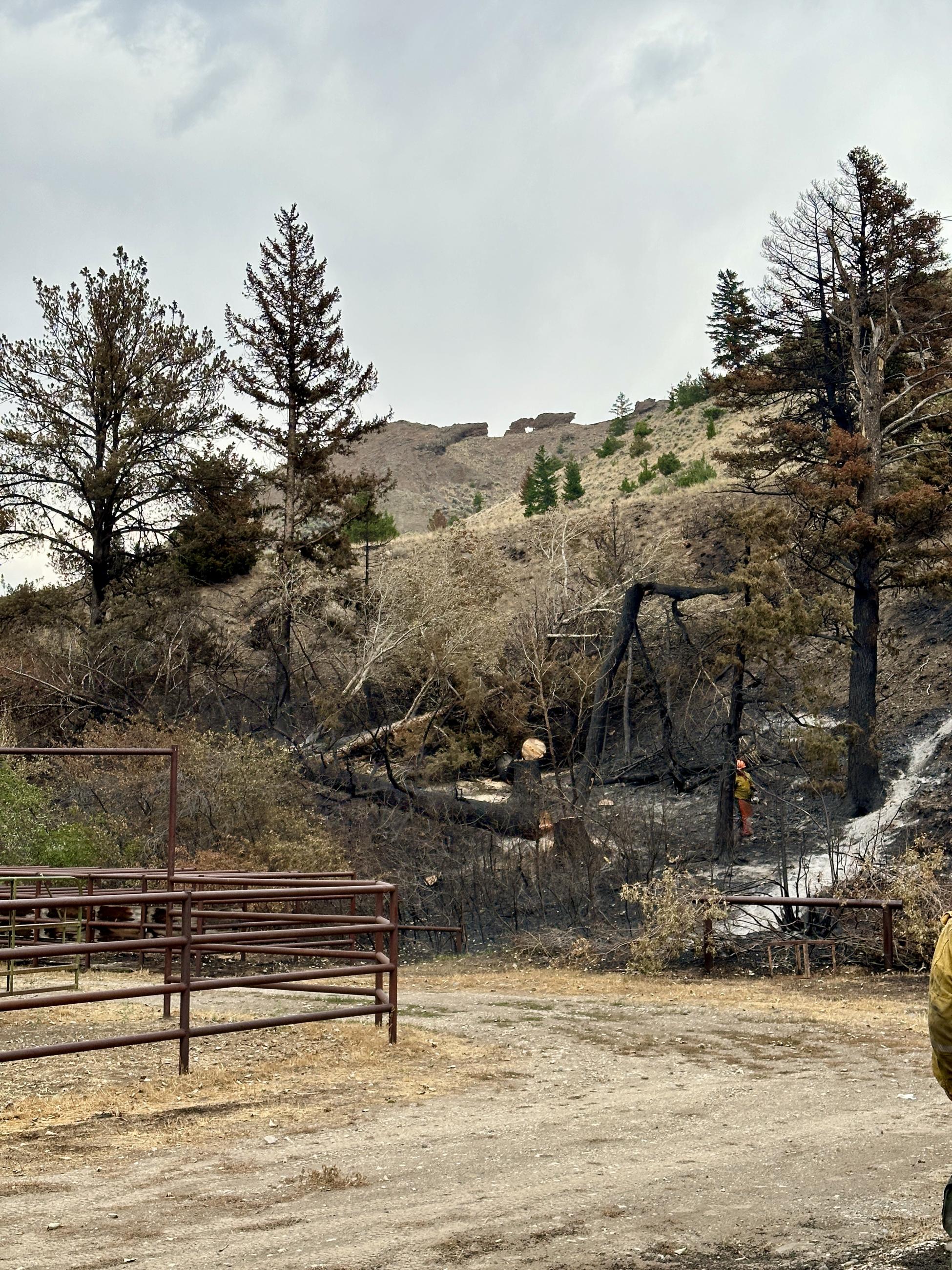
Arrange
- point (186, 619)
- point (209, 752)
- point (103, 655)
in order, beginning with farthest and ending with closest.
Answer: point (186, 619)
point (103, 655)
point (209, 752)

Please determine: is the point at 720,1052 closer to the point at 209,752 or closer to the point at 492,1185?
the point at 492,1185

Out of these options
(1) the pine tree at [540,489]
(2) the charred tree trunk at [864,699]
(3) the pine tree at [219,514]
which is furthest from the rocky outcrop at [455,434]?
(2) the charred tree trunk at [864,699]


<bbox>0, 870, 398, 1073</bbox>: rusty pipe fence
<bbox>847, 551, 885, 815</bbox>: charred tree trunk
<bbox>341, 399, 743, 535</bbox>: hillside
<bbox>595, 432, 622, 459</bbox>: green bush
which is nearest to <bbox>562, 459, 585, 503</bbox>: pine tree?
<bbox>595, 432, 622, 459</bbox>: green bush

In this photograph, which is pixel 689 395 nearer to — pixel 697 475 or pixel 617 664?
pixel 697 475

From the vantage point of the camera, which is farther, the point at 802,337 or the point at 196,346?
the point at 196,346

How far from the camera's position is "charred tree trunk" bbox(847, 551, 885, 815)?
26.4 m

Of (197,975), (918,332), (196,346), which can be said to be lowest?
(197,975)

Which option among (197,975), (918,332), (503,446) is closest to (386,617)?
(918,332)

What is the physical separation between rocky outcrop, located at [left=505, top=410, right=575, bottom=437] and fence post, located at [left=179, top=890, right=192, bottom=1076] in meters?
153

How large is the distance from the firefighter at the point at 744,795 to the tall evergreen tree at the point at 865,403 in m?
2.87

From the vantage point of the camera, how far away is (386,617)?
119ft

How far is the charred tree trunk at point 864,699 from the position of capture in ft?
86.5

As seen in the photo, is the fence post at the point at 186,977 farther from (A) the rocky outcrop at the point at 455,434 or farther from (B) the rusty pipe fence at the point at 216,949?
(A) the rocky outcrop at the point at 455,434

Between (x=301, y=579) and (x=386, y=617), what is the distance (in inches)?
177
